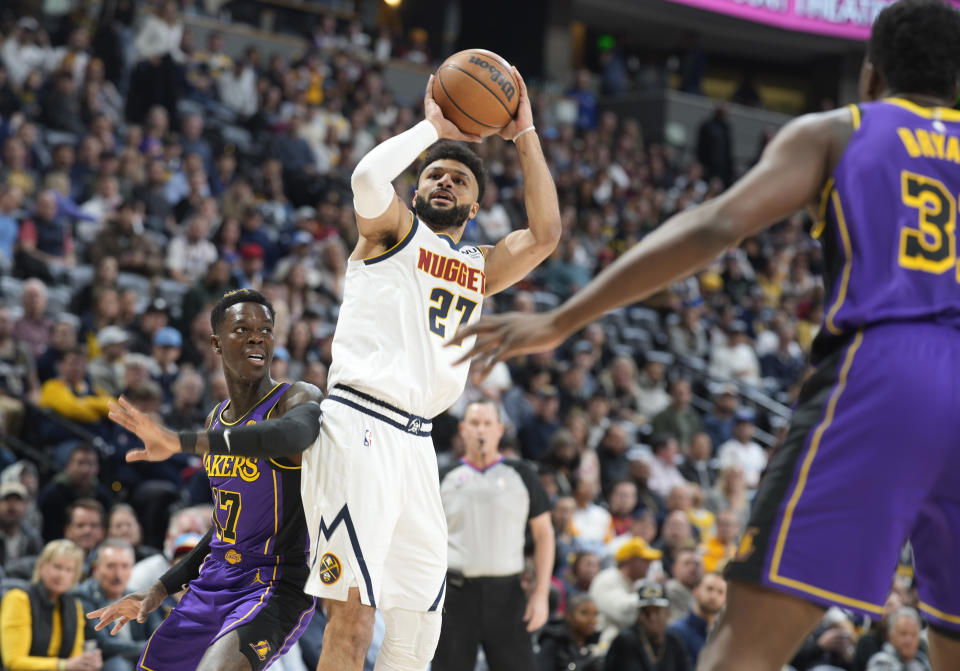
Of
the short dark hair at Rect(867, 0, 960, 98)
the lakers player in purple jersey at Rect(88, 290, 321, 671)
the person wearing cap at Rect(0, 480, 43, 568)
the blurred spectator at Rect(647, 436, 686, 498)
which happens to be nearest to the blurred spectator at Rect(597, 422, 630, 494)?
the blurred spectator at Rect(647, 436, 686, 498)

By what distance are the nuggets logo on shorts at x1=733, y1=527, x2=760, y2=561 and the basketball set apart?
247 cm

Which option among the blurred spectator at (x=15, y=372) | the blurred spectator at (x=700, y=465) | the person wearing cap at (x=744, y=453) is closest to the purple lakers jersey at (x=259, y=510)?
the blurred spectator at (x=15, y=372)

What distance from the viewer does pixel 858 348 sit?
101 inches

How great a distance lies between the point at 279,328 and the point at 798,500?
7937 mm

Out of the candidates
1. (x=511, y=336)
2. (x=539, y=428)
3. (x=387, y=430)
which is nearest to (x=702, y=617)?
(x=539, y=428)

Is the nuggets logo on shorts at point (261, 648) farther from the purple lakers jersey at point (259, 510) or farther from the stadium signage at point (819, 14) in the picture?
the stadium signage at point (819, 14)

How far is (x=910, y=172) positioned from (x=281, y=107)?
13.7 metres

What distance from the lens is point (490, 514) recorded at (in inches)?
282

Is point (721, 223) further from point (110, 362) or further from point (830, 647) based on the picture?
point (110, 362)

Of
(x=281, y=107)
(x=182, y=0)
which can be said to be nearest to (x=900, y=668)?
(x=281, y=107)

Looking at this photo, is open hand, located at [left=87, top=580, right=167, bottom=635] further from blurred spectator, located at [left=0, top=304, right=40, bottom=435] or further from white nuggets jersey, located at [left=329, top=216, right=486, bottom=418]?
blurred spectator, located at [left=0, top=304, right=40, bottom=435]

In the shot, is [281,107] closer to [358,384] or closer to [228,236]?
[228,236]

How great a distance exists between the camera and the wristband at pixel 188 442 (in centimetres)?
387

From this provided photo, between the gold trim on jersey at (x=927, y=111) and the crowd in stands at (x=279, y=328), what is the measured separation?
4930 mm
